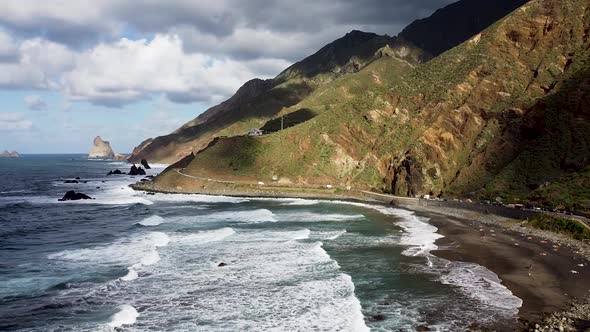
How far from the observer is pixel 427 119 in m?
90.7

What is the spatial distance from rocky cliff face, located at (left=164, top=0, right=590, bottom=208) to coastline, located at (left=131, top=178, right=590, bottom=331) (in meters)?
9.27

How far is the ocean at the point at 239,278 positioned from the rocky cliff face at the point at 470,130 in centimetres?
2102

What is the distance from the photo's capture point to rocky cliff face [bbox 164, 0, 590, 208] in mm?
69500

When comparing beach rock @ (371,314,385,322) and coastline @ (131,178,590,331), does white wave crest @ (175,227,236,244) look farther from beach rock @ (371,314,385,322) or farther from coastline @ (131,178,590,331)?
beach rock @ (371,314,385,322)

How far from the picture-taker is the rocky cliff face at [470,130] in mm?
69500

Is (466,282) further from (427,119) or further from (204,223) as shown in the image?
(427,119)

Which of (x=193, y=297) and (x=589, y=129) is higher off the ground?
(x=589, y=129)

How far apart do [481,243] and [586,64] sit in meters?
47.7

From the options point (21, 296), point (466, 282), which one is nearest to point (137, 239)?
point (21, 296)

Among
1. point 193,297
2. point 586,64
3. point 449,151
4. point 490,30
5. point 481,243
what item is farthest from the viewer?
point 490,30

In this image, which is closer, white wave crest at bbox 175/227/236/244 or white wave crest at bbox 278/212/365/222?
white wave crest at bbox 175/227/236/244


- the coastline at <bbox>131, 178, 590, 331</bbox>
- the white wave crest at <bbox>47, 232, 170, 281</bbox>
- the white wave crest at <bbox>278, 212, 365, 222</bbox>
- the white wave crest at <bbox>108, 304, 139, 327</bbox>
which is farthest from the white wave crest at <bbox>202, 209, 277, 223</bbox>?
the white wave crest at <bbox>108, 304, 139, 327</bbox>

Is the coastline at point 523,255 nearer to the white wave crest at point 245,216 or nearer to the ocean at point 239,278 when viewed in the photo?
the ocean at point 239,278

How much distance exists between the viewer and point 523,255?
129 feet
